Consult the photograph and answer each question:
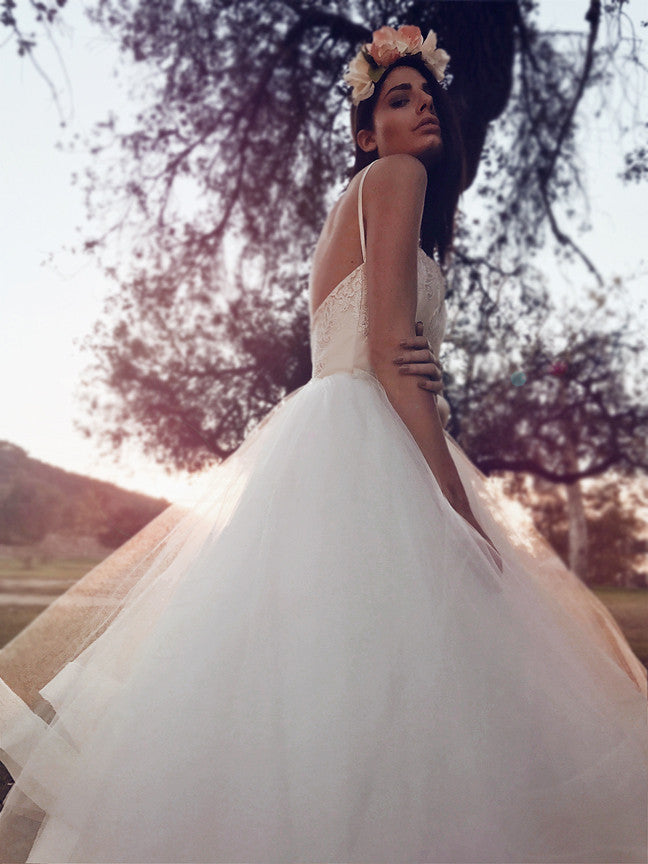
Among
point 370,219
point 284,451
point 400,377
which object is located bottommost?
point 284,451

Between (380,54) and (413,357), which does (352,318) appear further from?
(380,54)

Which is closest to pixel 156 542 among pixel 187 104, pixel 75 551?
pixel 187 104

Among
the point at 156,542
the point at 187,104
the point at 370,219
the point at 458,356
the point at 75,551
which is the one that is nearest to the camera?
the point at 370,219

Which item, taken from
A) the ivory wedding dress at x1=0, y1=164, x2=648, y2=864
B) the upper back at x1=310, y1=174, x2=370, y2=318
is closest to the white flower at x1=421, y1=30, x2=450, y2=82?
the upper back at x1=310, y1=174, x2=370, y2=318

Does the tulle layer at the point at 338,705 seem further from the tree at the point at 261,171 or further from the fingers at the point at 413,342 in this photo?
the tree at the point at 261,171

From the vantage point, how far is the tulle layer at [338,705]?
1010 millimetres

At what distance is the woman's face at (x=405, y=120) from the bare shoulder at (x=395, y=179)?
0.31 metres

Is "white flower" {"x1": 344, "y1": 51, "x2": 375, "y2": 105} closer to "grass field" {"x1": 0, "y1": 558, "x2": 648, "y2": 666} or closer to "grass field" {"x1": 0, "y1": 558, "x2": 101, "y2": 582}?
"grass field" {"x1": 0, "y1": 558, "x2": 648, "y2": 666}

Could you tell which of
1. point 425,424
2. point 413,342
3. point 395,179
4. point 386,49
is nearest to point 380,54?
point 386,49

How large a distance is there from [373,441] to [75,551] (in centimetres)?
551

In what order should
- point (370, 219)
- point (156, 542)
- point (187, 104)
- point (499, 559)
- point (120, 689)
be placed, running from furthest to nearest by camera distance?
point (187, 104)
point (156, 542)
point (370, 219)
point (499, 559)
point (120, 689)

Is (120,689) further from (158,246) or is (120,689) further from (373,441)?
(158,246)

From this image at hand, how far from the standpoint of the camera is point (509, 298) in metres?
5.13

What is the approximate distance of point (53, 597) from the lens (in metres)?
4.72
